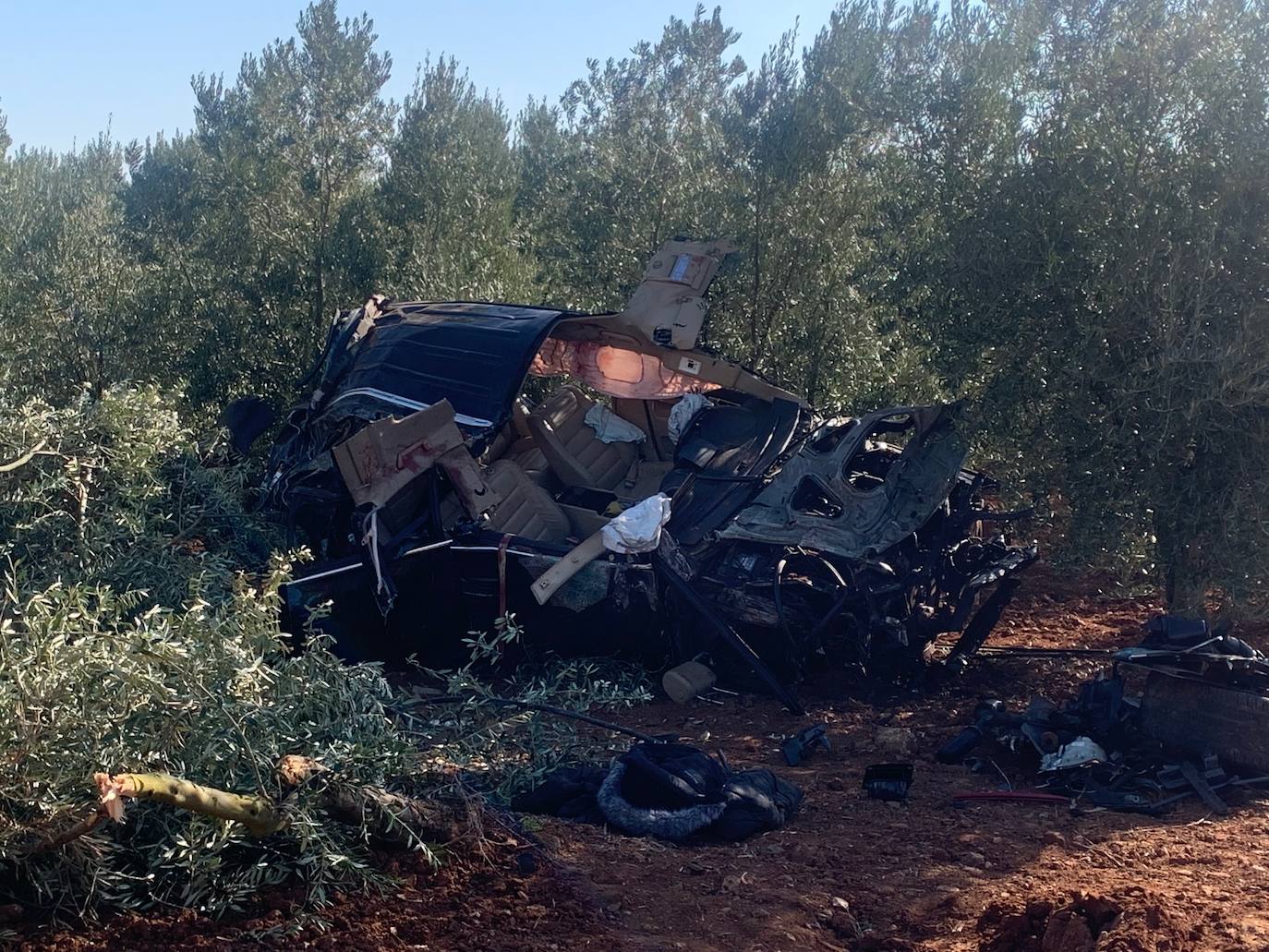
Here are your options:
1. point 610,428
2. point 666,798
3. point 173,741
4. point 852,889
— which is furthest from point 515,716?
point 610,428

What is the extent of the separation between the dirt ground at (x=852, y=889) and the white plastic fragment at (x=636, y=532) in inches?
59.0

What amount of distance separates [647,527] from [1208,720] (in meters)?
3.12

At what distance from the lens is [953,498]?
26.4 feet

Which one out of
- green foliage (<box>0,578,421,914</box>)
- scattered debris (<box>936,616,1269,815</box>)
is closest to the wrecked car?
scattered debris (<box>936,616,1269,815</box>)

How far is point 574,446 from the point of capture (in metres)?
9.79

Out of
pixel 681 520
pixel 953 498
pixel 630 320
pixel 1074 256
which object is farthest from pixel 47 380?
pixel 1074 256

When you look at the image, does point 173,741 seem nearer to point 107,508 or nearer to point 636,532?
point 636,532

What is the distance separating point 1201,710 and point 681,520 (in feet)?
11.4

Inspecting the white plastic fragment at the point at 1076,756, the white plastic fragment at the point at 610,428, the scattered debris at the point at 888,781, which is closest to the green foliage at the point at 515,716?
the scattered debris at the point at 888,781

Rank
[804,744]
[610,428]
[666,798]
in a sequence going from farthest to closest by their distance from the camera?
1. [610,428]
2. [804,744]
3. [666,798]

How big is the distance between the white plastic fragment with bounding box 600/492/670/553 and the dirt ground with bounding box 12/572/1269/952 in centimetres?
150

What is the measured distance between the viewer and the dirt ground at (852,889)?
3920 mm

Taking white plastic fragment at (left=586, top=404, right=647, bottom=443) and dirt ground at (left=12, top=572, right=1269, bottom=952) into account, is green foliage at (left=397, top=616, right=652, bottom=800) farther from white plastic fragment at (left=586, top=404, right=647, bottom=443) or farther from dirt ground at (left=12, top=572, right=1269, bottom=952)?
white plastic fragment at (left=586, top=404, right=647, bottom=443)

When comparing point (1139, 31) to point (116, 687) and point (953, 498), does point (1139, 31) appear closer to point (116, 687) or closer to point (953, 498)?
point (953, 498)
